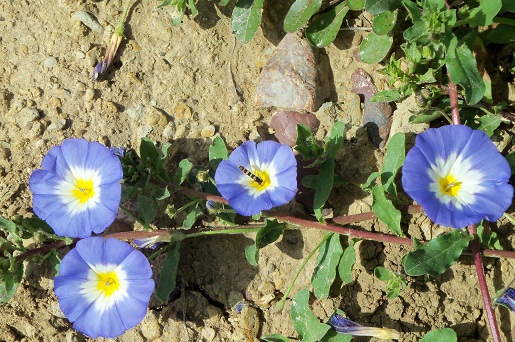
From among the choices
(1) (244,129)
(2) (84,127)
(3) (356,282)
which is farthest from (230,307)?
(2) (84,127)

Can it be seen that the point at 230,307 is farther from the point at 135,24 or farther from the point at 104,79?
the point at 135,24

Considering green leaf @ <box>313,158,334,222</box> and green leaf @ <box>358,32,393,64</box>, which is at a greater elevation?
green leaf @ <box>358,32,393,64</box>

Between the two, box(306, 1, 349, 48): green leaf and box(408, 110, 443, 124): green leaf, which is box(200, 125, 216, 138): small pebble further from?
box(408, 110, 443, 124): green leaf

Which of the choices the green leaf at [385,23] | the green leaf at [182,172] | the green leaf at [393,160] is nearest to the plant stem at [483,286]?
the green leaf at [393,160]

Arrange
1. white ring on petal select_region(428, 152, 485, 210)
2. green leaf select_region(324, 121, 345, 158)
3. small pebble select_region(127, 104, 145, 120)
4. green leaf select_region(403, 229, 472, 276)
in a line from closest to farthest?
1. white ring on petal select_region(428, 152, 485, 210)
2. green leaf select_region(403, 229, 472, 276)
3. green leaf select_region(324, 121, 345, 158)
4. small pebble select_region(127, 104, 145, 120)

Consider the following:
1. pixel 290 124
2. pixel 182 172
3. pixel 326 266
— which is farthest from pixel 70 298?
pixel 290 124

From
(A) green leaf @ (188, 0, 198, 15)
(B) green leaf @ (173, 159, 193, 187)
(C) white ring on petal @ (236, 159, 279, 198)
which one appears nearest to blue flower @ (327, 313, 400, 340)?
(C) white ring on petal @ (236, 159, 279, 198)

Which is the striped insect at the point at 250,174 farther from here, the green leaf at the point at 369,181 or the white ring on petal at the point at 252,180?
the green leaf at the point at 369,181

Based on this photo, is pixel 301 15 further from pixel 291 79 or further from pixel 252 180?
pixel 252 180
